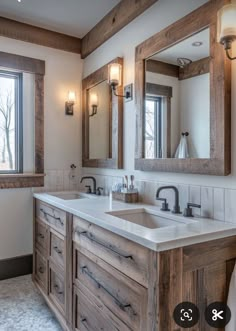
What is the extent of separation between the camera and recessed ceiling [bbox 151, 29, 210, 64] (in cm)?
158

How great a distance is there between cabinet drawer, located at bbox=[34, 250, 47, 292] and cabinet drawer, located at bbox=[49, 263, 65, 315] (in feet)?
0.47

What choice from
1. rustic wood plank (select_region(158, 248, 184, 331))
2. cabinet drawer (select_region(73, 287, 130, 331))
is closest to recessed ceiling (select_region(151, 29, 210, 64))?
rustic wood plank (select_region(158, 248, 184, 331))

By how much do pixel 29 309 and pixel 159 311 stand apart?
1.56 metres

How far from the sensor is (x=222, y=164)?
1.45m

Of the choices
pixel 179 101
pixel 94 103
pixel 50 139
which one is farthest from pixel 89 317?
pixel 94 103

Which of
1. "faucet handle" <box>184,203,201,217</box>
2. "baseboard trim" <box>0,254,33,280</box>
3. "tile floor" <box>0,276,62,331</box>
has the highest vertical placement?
"faucet handle" <box>184,203,201,217</box>

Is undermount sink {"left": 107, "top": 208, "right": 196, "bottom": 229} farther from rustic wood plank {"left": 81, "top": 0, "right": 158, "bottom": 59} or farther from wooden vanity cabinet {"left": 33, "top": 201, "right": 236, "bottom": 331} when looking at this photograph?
rustic wood plank {"left": 81, "top": 0, "right": 158, "bottom": 59}

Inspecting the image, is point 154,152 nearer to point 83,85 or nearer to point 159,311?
point 159,311

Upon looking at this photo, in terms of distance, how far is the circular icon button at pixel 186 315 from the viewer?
112cm

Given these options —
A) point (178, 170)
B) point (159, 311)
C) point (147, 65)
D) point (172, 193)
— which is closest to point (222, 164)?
point (178, 170)

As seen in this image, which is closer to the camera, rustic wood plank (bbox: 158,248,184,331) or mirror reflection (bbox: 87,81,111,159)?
rustic wood plank (bbox: 158,248,184,331)

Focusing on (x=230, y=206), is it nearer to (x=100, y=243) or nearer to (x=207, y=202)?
(x=207, y=202)

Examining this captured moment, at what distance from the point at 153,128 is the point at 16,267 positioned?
2008 mm

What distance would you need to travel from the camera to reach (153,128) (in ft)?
6.59
